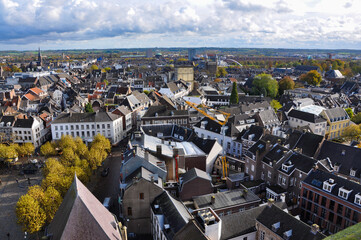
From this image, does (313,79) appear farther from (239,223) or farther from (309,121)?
(239,223)

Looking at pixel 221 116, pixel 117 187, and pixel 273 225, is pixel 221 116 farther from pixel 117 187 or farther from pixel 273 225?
pixel 273 225

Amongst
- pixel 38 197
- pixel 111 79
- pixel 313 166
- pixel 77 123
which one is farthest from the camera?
pixel 111 79

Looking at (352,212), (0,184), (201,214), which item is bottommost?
(0,184)

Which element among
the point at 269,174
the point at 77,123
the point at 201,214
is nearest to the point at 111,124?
the point at 77,123

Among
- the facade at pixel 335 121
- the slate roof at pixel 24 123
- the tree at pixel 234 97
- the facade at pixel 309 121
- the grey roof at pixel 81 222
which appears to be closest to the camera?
the grey roof at pixel 81 222

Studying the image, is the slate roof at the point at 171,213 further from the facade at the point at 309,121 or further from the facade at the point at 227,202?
the facade at the point at 309,121

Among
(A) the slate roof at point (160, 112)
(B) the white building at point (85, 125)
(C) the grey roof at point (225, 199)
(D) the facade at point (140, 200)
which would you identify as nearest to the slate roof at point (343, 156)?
(C) the grey roof at point (225, 199)

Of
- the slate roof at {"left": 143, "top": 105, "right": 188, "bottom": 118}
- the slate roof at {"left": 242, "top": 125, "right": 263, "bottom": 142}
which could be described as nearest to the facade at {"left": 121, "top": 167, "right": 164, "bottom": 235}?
the slate roof at {"left": 242, "top": 125, "right": 263, "bottom": 142}
